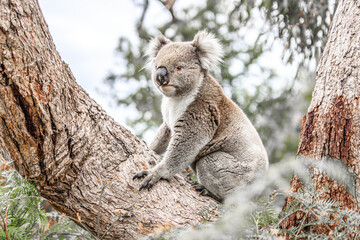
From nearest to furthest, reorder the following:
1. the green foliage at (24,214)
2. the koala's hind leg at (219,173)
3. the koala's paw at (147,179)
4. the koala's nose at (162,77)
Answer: the green foliage at (24,214) < the koala's paw at (147,179) < the koala's hind leg at (219,173) < the koala's nose at (162,77)

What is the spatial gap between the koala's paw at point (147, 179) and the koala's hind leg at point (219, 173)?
79 cm

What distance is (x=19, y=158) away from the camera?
7.98 ft

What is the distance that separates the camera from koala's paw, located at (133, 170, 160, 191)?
Answer: 2.83m

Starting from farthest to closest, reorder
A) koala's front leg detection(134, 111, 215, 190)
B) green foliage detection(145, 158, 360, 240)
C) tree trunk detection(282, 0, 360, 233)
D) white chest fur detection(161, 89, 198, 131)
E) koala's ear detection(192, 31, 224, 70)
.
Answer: koala's ear detection(192, 31, 224, 70)
white chest fur detection(161, 89, 198, 131)
koala's front leg detection(134, 111, 215, 190)
tree trunk detection(282, 0, 360, 233)
green foliage detection(145, 158, 360, 240)

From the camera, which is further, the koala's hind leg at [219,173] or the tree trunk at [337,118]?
the koala's hind leg at [219,173]

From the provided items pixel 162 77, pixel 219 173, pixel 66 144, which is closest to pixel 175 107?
pixel 162 77

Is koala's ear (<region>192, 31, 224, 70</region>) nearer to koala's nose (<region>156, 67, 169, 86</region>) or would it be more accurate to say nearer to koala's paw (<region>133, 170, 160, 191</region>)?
koala's nose (<region>156, 67, 169, 86</region>)

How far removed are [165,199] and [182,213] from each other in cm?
18

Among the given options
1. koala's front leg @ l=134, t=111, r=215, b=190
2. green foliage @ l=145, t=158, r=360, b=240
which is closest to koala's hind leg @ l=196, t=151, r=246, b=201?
koala's front leg @ l=134, t=111, r=215, b=190

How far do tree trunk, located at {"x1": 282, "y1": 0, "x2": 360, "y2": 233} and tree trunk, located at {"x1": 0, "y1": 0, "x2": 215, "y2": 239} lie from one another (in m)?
1.00

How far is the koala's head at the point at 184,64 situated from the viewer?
12.7ft

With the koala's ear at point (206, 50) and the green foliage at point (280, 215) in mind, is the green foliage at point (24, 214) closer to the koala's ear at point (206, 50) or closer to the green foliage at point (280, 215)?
the green foliage at point (280, 215)

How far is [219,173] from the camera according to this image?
3658mm

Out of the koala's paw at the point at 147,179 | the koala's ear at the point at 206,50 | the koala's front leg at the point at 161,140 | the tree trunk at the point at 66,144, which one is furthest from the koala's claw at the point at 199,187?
the koala's ear at the point at 206,50
